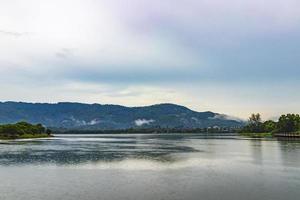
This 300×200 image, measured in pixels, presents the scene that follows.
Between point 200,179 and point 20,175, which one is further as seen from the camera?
point 20,175

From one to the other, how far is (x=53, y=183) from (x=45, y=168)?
1559 cm

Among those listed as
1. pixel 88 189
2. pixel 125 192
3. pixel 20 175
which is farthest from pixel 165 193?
pixel 20 175

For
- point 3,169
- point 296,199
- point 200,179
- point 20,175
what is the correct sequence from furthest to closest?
point 3,169, point 20,175, point 200,179, point 296,199

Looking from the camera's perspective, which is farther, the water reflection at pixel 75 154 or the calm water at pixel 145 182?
the water reflection at pixel 75 154

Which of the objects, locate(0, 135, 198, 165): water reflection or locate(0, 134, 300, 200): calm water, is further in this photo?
locate(0, 135, 198, 165): water reflection

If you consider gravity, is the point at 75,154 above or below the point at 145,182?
above

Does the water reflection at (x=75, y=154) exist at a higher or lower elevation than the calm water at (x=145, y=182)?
higher

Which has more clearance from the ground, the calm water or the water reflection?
the water reflection

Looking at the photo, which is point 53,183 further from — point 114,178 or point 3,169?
point 3,169

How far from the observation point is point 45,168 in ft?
198

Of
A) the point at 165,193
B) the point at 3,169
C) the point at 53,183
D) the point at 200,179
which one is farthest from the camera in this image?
the point at 3,169

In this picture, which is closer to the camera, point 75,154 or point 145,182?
point 145,182

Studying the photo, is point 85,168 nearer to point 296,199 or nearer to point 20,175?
point 20,175

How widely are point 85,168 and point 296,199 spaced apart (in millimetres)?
33665
